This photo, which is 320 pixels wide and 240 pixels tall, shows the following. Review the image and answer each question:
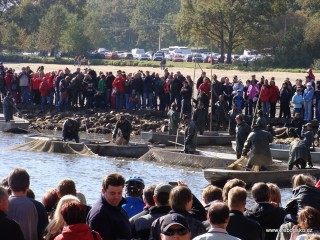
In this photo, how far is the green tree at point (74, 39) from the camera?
313 ft

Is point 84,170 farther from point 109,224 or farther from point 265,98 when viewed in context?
point 109,224

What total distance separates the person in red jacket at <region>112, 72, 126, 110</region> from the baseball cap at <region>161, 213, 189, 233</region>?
30.0 m

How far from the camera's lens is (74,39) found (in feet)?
313

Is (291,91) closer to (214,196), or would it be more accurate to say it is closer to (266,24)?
(214,196)

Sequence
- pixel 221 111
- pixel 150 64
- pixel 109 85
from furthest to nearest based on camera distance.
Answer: pixel 150 64
pixel 109 85
pixel 221 111

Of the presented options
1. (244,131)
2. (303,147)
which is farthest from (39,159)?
(303,147)

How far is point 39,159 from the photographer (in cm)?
3075

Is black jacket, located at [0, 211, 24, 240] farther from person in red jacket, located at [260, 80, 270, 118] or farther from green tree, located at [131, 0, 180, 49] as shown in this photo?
green tree, located at [131, 0, 180, 49]

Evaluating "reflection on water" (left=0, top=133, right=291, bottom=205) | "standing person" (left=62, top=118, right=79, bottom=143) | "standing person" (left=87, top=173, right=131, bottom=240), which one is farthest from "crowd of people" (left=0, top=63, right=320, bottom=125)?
"standing person" (left=87, top=173, right=131, bottom=240)

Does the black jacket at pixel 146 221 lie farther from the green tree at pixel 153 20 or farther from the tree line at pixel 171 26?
the green tree at pixel 153 20

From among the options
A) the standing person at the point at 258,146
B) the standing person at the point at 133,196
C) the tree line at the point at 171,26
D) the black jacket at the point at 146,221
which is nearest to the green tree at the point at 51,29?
the tree line at the point at 171,26

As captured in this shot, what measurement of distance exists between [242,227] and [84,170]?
61.3ft

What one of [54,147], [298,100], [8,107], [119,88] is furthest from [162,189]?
[119,88]

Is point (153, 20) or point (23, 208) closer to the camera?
point (23, 208)
